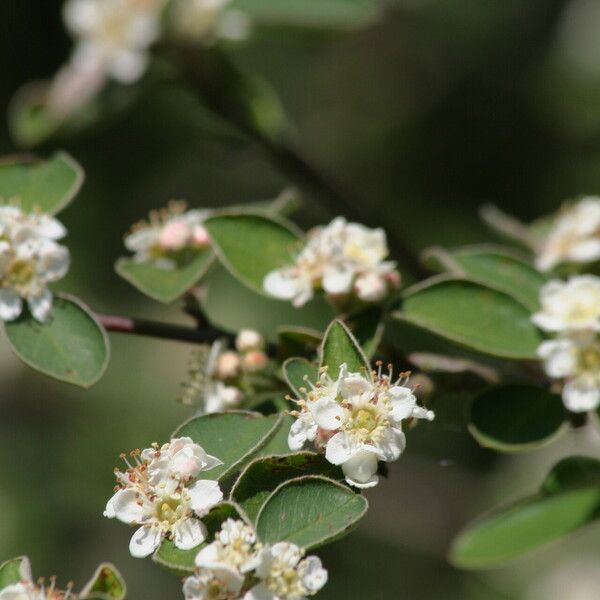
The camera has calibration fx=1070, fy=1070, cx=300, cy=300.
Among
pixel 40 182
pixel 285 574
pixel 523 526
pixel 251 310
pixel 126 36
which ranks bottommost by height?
pixel 523 526

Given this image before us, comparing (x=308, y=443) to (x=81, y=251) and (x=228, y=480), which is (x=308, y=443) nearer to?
(x=228, y=480)

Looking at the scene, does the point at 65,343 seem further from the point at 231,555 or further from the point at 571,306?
the point at 571,306

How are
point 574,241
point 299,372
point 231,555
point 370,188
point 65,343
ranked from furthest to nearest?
1. point 370,188
2. point 574,241
3. point 65,343
4. point 299,372
5. point 231,555

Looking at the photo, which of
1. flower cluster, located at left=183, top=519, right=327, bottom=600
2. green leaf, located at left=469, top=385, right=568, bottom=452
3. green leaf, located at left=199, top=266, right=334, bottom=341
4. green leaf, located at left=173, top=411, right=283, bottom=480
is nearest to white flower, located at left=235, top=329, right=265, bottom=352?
green leaf, located at left=173, top=411, right=283, bottom=480

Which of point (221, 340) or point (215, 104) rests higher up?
point (215, 104)

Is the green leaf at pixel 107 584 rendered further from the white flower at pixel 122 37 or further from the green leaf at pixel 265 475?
the white flower at pixel 122 37

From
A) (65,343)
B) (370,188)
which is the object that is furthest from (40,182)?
(370,188)

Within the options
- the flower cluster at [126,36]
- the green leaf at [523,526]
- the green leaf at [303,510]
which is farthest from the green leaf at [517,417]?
the flower cluster at [126,36]

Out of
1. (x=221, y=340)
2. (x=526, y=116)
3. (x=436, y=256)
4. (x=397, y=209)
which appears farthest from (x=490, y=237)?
(x=221, y=340)
